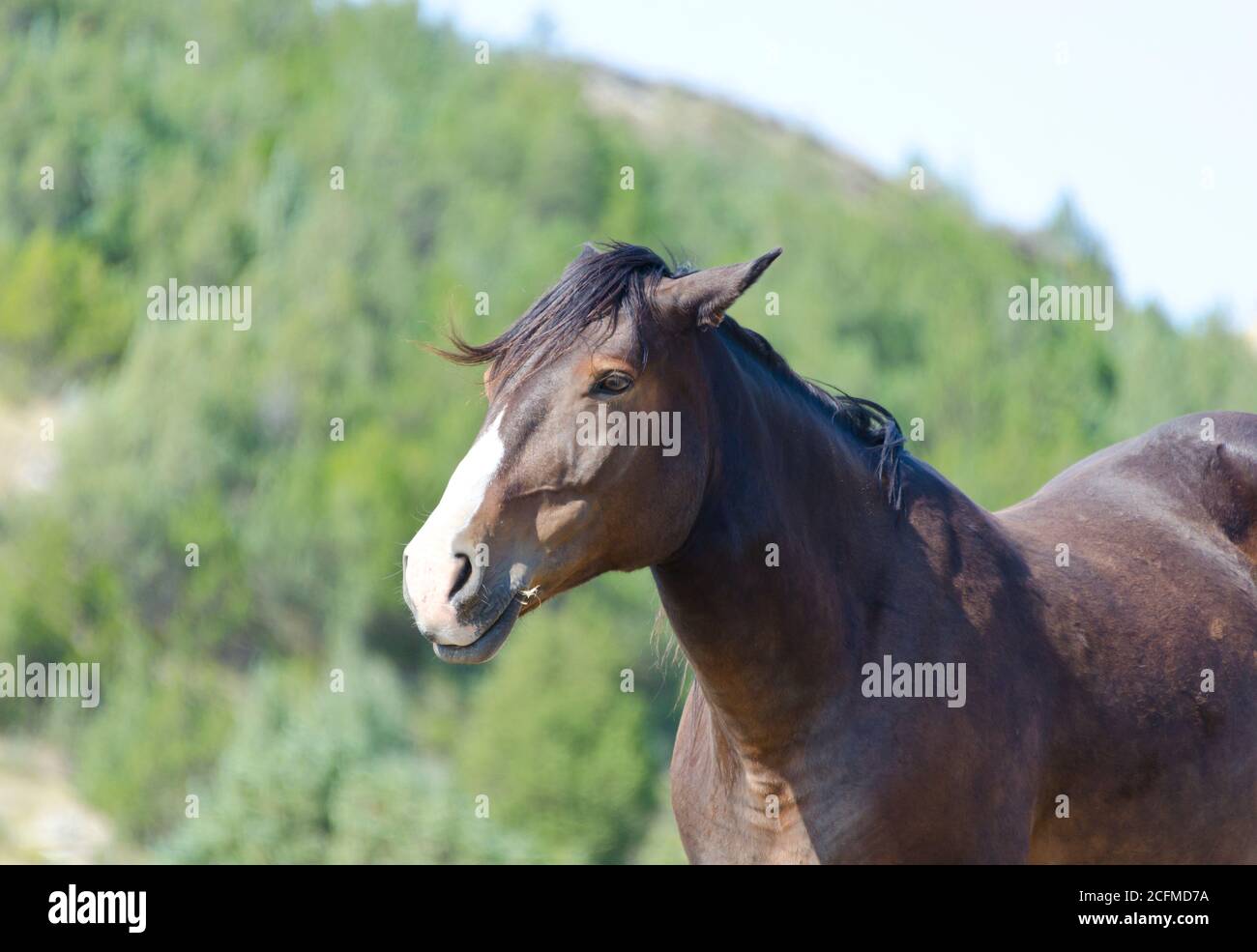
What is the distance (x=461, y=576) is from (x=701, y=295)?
103 cm

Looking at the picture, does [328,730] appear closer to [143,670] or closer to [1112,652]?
[143,670]

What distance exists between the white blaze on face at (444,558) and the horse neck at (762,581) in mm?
667

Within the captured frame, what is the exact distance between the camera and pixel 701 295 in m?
4.05

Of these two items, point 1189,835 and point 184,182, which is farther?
point 184,182

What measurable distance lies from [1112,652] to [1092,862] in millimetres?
640

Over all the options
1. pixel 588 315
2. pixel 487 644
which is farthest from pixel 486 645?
pixel 588 315

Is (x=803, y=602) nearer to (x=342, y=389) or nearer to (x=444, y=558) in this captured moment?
(x=444, y=558)

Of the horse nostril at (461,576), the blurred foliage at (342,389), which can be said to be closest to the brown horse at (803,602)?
the horse nostril at (461,576)

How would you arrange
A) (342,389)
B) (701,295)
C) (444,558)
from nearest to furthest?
(444,558)
(701,295)
(342,389)

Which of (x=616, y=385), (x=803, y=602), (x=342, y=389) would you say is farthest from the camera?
(x=342, y=389)

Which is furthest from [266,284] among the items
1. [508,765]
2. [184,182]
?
[508,765]

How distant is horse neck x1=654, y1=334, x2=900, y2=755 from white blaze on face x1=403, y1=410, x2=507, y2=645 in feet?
2.19

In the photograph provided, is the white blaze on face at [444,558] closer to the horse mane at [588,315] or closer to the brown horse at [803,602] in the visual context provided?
the brown horse at [803,602]
